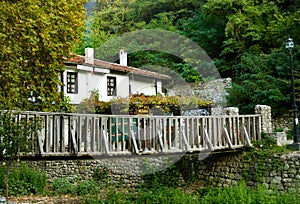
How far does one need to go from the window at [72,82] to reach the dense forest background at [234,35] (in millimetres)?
8603

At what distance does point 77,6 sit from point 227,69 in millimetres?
12724

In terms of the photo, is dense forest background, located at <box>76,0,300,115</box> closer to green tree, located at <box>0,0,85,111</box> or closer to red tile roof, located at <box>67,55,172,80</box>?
red tile roof, located at <box>67,55,172,80</box>

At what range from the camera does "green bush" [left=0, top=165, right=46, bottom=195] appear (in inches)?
431

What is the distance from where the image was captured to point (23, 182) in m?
11.5

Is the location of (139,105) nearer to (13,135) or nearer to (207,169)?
(207,169)

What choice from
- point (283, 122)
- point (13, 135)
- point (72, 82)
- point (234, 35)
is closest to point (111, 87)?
point (72, 82)

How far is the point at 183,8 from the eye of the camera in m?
32.0

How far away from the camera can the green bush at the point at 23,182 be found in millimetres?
10938

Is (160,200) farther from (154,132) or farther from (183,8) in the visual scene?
(183,8)

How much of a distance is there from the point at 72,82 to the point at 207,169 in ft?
29.5

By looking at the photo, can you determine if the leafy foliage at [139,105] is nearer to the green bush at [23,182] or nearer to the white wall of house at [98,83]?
the white wall of house at [98,83]

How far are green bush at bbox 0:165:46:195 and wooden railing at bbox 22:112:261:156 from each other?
1.82m

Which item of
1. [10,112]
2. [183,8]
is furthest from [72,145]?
[183,8]

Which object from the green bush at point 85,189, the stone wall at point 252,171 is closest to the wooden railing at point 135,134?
the stone wall at point 252,171
